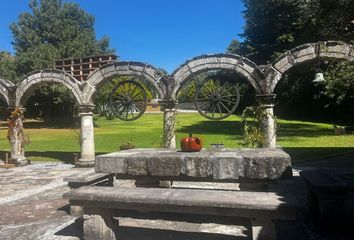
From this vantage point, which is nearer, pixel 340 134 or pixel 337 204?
pixel 337 204

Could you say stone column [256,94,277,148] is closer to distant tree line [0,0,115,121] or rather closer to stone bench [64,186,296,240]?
stone bench [64,186,296,240]

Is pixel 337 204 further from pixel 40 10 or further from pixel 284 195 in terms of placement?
pixel 40 10

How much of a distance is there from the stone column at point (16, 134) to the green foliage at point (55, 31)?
20905 mm

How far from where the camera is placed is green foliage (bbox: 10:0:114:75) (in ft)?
115

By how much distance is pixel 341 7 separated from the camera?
9.05 metres

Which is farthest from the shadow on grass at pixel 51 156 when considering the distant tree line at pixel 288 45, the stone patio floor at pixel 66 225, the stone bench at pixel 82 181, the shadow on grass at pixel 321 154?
the distant tree line at pixel 288 45

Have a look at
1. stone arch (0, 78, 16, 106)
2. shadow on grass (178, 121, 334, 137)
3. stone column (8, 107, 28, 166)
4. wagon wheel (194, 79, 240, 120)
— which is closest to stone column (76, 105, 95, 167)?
stone column (8, 107, 28, 166)

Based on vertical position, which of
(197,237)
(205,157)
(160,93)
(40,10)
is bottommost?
(197,237)

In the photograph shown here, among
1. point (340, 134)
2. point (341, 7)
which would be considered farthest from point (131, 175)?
point (340, 134)

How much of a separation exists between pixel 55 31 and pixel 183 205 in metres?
36.2

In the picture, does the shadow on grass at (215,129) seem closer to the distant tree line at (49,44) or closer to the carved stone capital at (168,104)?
the distant tree line at (49,44)

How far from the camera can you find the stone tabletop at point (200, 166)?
584cm

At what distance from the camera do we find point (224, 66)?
37.3 ft

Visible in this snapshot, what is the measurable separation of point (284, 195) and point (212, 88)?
6.68 meters
